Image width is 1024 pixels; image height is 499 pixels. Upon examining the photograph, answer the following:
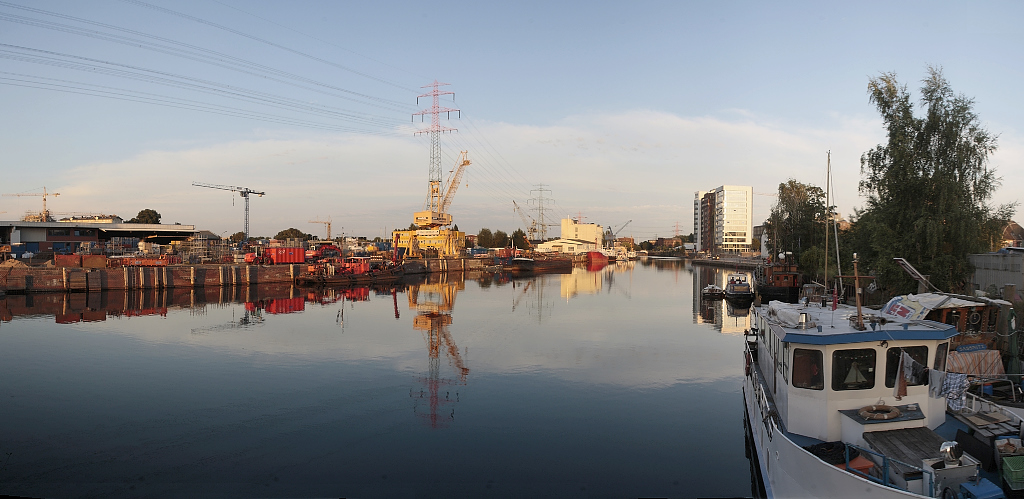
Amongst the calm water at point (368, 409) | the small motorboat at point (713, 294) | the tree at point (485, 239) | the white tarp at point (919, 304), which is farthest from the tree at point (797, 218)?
the tree at point (485, 239)

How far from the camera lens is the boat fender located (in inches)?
374

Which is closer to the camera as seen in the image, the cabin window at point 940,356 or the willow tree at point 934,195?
the cabin window at point 940,356

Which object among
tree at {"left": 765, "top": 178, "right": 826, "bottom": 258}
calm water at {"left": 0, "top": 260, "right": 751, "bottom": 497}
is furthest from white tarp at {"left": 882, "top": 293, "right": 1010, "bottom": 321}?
tree at {"left": 765, "top": 178, "right": 826, "bottom": 258}

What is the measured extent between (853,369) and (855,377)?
17cm

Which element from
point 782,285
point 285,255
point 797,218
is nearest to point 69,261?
point 285,255

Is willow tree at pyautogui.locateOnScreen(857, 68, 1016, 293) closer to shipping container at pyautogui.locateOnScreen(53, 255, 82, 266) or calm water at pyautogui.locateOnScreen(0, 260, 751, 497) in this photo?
calm water at pyautogui.locateOnScreen(0, 260, 751, 497)

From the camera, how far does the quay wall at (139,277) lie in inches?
2068

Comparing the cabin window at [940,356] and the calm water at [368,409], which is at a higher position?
the cabin window at [940,356]

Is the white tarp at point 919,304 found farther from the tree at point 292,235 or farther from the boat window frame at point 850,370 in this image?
the tree at point 292,235

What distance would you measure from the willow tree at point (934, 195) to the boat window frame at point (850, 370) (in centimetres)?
1956

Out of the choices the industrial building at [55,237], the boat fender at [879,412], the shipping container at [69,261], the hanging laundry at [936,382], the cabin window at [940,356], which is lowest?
the boat fender at [879,412]

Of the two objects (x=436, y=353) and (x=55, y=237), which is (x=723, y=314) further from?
(x=55, y=237)

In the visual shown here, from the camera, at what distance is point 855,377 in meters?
9.97

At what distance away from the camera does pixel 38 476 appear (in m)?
12.9
